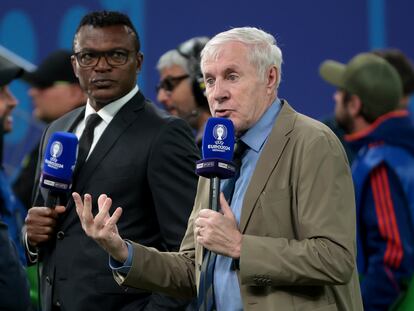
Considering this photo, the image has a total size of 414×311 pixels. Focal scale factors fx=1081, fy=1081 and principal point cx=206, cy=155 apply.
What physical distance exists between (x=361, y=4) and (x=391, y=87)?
2.07 m

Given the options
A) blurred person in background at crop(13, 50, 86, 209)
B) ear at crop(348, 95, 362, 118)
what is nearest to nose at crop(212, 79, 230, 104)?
ear at crop(348, 95, 362, 118)

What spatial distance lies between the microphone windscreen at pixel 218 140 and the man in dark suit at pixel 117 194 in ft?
2.48

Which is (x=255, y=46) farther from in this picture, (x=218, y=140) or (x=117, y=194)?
(x=117, y=194)

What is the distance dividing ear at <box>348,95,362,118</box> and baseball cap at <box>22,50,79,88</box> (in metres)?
1.72

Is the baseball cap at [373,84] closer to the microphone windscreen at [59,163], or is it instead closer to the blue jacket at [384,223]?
the blue jacket at [384,223]

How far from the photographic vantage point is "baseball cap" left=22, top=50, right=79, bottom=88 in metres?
6.43

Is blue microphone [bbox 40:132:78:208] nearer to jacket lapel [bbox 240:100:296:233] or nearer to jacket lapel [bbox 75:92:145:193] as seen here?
jacket lapel [bbox 75:92:145:193]

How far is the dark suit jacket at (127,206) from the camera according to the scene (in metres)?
3.88

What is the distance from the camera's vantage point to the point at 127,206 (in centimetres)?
391

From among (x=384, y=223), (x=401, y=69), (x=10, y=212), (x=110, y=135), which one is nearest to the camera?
(x=110, y=135)

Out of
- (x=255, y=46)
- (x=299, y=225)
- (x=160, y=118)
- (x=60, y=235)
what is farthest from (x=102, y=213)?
(x=160, y=118)

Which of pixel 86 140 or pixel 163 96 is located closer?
pixel 86 140

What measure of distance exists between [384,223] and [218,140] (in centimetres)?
195

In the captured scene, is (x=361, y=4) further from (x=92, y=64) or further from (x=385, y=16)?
(x=92, y=64)
